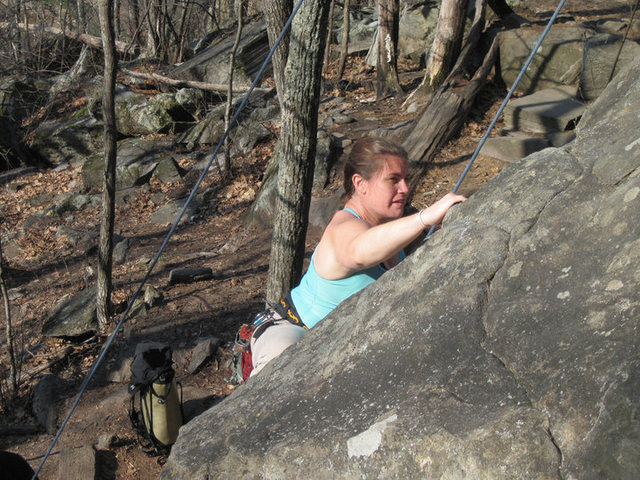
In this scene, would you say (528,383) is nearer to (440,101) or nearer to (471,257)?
(471,257)

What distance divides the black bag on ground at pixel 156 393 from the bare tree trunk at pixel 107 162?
2555 mm

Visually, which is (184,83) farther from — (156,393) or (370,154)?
(370,154)

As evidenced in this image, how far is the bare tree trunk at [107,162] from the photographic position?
538 centimetres

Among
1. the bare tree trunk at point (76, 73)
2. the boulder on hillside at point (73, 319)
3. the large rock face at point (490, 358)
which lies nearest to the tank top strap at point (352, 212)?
the large rock face at point (490, 358)

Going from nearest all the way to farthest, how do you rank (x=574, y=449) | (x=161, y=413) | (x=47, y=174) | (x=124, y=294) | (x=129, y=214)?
(x=574, y=449) < (x=161, y=413) < (x=124, y=294) < (x=129, y=214) < (x=47, y=174)

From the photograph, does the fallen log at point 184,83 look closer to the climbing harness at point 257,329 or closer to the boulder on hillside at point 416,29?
the boulder on hillside at point 416,29

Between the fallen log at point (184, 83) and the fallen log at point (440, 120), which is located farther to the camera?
the fallen log at point (184, 83)

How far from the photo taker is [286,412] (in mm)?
2084

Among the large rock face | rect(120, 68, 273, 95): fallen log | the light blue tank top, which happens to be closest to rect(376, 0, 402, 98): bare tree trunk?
rect(120, 68, 273, 95): fallen log

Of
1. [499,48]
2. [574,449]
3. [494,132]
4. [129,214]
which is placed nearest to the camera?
[574,449]

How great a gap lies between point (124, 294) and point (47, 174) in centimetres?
720

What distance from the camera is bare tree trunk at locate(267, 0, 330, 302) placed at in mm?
4137

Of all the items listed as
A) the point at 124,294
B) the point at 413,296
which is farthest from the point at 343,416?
the point at 124,294

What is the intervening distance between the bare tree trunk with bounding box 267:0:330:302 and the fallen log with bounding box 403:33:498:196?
3.02 metres
